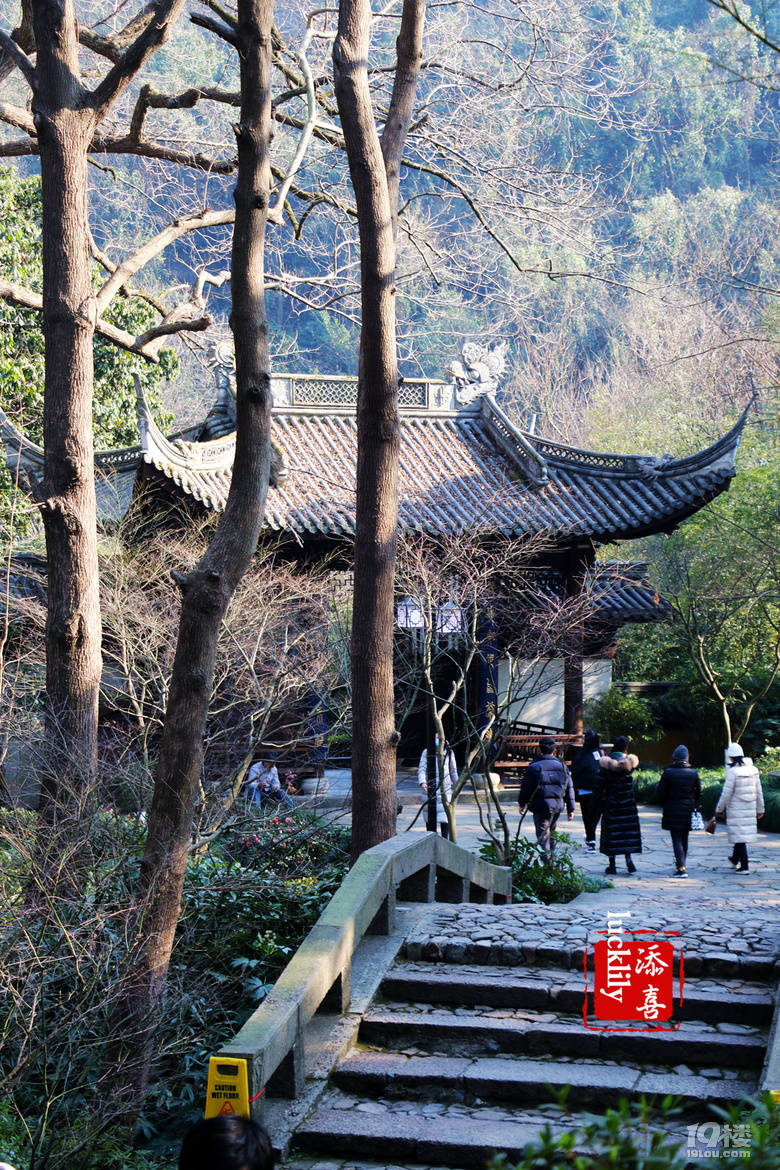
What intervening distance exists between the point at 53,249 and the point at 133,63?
1.20 m

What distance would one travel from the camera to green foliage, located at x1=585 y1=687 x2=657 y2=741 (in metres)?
23.5

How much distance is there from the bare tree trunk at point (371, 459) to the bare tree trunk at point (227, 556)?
5.66 ft

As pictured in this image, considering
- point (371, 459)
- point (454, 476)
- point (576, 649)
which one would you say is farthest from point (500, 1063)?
point (454, 476)

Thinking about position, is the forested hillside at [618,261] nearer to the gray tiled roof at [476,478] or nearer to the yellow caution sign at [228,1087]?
the gray tiled roof at [476,478]

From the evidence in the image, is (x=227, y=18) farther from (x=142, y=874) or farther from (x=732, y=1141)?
(x=732, y=1141)

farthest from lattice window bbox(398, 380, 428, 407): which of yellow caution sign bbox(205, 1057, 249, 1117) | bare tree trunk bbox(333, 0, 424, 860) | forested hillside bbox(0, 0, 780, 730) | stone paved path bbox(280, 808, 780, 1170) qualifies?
yellow caution sign bbox(205, 1057, 249, 1117)

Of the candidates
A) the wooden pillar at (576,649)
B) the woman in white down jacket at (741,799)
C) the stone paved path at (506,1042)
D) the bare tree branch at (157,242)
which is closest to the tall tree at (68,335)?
the bare tree branch at (157,242)

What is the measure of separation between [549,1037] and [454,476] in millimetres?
14731

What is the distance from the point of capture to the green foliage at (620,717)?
925 inches

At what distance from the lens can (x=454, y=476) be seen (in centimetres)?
1925

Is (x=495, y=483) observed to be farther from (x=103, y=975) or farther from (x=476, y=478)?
(x=103, y=975)

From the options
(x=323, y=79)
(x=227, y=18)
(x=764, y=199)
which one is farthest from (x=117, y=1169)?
(x=764, y=199)

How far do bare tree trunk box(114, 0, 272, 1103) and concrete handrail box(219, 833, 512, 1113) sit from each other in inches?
28.8

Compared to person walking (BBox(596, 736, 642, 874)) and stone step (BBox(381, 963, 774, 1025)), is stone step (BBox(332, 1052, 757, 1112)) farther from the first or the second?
person walking (BBox(596, 736, 642, 874))
